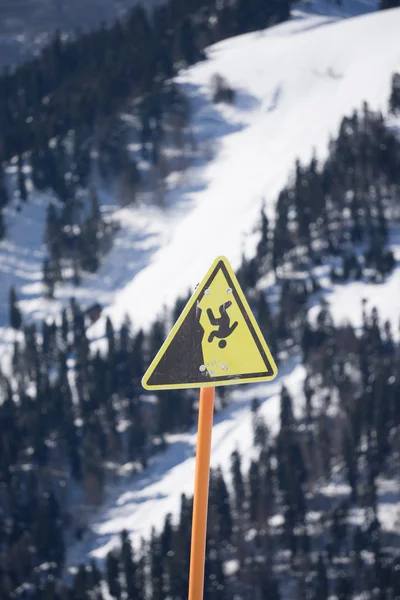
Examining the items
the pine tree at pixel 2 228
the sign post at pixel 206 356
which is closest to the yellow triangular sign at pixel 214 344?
the sign post at pixel 206 356

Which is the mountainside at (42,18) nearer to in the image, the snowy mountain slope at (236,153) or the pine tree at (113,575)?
the snowy mountain slope at (236,153)

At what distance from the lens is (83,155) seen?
82.0 metres

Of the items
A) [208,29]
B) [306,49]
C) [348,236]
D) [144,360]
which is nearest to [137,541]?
[144,360]

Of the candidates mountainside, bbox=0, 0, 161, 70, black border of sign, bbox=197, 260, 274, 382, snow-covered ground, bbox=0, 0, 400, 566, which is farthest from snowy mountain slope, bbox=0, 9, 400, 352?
black border of sign, bbox=197, 260, 274, 382

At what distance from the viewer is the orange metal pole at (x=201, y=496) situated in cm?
632

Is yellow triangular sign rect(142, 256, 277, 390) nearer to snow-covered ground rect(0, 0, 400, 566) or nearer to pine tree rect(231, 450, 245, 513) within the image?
pine tree rect(231, 450, 245, 513)

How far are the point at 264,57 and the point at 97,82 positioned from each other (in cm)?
1604

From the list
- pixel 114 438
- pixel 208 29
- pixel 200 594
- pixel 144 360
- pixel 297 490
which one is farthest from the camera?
pixel 208 29

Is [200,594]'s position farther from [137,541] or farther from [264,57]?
[264,57]

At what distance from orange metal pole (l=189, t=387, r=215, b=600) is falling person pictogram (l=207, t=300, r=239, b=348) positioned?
1.12 ft

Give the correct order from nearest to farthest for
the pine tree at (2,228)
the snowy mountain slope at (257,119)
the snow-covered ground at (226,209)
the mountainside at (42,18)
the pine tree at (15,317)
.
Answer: the snow-covered ground at (226,209)
the pine tree at (15,317)
the snowy mountain slope at (257,119)
the pine tree at (2,228)
the mountainside at (42,18)

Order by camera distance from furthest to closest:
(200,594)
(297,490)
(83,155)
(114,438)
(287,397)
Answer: (83,155) → (114,438) → (287,397) → (297,490) → (200,594)

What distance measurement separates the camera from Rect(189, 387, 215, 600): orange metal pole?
6316 mm

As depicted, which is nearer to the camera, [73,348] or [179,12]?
[73,348]
